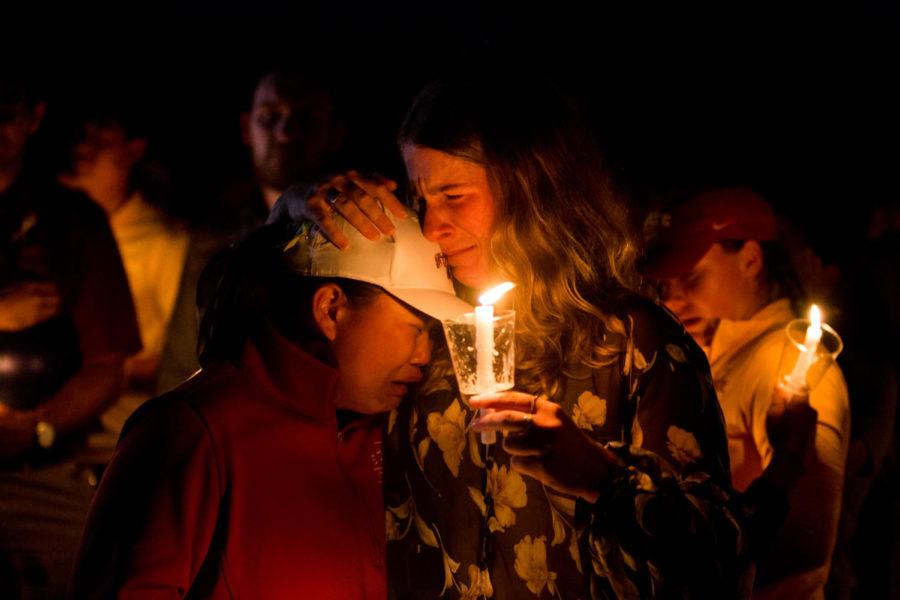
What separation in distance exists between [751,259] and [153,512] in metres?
2.64

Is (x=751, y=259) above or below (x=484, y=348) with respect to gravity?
below

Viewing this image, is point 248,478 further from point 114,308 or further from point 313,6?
point 313,6

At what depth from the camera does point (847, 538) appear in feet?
14.2

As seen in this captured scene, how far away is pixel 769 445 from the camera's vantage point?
3363mm

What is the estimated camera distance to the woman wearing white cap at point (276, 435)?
2254 mm

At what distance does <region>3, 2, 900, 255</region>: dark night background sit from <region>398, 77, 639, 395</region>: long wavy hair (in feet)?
17.9

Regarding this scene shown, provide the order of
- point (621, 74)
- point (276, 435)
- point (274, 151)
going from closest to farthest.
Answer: point (276, 435)
point (274, 151)
point (621, 74)

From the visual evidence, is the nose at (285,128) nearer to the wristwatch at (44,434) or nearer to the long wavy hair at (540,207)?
the wristwatch at (44,434)

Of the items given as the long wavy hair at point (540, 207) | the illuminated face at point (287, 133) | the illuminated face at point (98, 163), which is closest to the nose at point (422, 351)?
the long wavy hair at point (540, 207)

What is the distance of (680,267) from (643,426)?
1.70 metres

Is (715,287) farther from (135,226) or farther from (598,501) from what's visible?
(135,226)

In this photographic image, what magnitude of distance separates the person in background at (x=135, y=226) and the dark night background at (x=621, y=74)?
2283mm

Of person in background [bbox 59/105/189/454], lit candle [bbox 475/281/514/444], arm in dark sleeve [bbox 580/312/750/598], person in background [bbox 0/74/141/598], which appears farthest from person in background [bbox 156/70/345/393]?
arm in dark sleeve [bbox 580/312/750/598]

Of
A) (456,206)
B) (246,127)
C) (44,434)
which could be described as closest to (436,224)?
(456,206)
